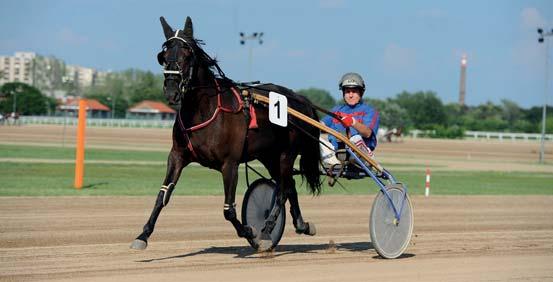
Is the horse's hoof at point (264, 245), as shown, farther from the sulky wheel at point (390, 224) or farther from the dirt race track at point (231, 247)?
the sulky wheel at point (390, 224)

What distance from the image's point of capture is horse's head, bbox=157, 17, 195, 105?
7762mm

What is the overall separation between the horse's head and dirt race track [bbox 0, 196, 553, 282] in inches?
56.0

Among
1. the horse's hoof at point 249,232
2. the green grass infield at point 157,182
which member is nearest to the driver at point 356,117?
the horse's hoof at point 249,232

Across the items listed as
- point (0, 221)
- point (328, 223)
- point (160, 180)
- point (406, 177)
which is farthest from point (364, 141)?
point (406, 177)

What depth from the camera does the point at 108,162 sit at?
2856cm

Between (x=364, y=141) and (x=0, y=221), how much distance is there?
4.53m

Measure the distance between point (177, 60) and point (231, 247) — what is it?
7.73ft

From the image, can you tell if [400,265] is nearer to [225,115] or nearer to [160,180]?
[225,115]

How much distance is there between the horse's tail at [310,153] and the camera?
9.44 m

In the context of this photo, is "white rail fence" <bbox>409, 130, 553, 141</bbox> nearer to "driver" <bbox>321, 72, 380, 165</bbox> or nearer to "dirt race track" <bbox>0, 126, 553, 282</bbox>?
"dirt race track" <bbox>0, 126, 553, 282</bbox>

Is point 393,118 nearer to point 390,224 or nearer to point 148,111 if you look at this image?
point 148,111

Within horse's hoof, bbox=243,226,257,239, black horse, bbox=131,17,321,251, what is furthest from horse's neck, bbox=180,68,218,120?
horse's hoof, bbox=243,226,257,239

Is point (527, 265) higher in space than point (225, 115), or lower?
lower

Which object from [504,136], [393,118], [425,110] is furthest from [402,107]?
[504,136]
